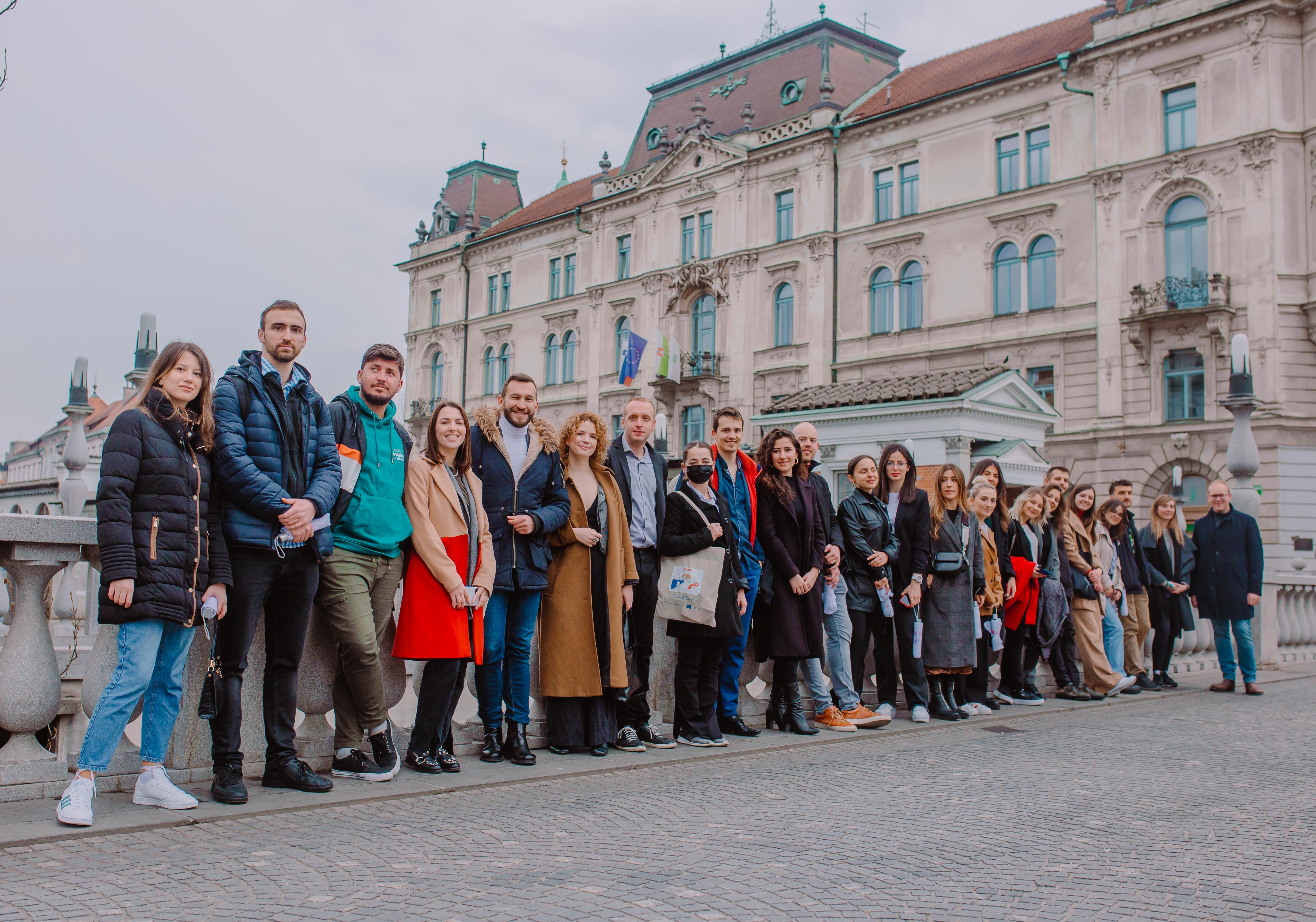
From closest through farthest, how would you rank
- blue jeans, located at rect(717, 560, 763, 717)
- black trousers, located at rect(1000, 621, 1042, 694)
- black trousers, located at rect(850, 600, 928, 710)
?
blue jeans, located at rect(717, 560, 763, 717) → black trousers, located at rect(850, 600, 928, 710) → black trousers, located at rect(1000, 621, 1042, 694)

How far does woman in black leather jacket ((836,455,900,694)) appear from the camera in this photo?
9.02 metres

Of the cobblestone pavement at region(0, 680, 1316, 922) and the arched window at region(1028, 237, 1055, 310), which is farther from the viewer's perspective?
the arched window at region(1028, 237, 1055, 310)

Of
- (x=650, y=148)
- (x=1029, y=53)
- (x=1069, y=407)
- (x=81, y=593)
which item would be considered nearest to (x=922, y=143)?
(x=1029, y=53)

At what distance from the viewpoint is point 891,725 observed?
9.04 metres

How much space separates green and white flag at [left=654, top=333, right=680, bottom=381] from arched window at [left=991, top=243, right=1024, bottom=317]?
1169 cm

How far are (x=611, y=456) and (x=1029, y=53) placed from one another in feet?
114

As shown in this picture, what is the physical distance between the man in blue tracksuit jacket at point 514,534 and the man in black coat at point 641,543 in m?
0.68

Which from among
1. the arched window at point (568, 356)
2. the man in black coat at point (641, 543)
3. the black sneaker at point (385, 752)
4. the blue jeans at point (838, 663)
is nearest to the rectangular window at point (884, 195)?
the arched window at point (568, 356)

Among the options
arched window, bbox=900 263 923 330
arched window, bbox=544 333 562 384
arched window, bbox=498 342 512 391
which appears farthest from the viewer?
arched window, bbox=498 342 512 391

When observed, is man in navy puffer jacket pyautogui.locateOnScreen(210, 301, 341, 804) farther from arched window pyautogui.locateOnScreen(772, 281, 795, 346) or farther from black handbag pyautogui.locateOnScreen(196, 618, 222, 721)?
arched window pyautogui.locateOnScreen(772, 281, 795, 346)

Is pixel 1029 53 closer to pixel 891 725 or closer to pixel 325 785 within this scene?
pixel 891 725

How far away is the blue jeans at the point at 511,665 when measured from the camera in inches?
275

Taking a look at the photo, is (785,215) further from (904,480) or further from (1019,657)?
(904,480)

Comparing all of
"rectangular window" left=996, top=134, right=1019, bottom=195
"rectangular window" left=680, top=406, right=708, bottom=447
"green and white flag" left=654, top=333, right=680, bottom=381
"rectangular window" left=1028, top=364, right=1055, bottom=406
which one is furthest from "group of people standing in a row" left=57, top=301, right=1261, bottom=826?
"rectangular window" left=680, top=406, right=708, bottom=447
